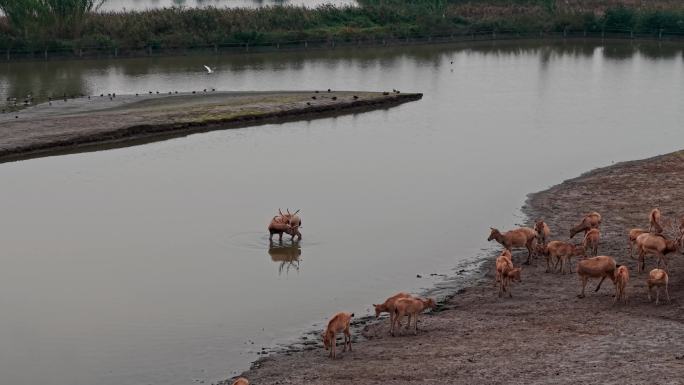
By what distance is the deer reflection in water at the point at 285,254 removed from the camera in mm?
28453

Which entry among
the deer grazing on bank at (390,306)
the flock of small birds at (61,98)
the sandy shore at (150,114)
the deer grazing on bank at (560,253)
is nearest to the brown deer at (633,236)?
the deer grazing on bank at (560,253)

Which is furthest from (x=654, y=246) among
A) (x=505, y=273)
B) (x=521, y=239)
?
(x=505, y=273)

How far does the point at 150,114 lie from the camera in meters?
53.3

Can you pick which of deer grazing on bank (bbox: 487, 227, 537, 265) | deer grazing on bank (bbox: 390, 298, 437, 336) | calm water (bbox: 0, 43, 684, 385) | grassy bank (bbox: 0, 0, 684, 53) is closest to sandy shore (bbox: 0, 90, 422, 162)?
calm water (bbox: 0, 43, 684, 385)

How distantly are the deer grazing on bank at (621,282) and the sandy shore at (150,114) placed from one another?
29056 mm

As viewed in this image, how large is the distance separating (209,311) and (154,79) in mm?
48502

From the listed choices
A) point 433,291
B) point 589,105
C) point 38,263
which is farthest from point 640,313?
point 589,105

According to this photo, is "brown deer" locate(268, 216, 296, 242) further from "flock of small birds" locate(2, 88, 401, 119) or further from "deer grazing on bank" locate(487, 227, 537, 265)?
"flock of small birds" locate(2, 88, 401, 119)

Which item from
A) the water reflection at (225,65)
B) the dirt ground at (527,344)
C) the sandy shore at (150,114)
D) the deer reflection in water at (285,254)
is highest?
the water reflection at (225,65)

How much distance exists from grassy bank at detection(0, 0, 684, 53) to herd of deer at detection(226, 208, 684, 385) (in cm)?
5638

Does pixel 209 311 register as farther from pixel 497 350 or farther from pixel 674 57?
Answer: pixel 674 57

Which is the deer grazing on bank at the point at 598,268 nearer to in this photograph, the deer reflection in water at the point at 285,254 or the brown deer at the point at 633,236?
the brown deer at the point at 633,236

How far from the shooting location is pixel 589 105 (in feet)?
196

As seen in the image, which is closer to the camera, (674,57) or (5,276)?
(5,276)
